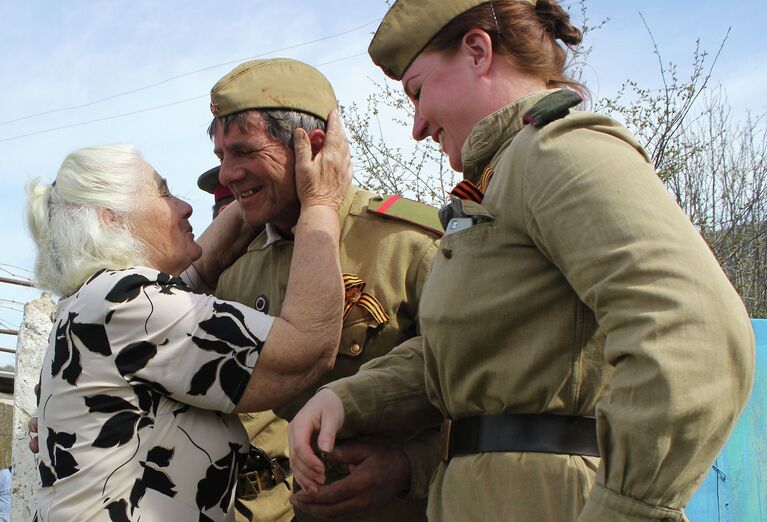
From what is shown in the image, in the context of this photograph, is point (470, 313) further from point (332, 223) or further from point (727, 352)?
point (332, 223)

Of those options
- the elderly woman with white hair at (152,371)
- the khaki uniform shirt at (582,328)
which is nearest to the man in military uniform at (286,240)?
the elderly woman with white hair at (152,371)

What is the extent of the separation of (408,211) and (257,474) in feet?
3.13

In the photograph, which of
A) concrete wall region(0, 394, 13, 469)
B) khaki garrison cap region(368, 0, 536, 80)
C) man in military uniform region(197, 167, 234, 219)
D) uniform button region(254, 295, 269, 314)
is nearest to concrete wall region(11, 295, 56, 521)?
man in military uniform region(197, 167, 234, 219)

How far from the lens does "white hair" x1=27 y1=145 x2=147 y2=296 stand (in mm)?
2449

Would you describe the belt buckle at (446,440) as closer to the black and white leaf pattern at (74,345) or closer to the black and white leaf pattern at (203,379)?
the black and white leaf pattern at (203,379)

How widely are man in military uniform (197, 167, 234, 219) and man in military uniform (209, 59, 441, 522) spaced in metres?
1.53

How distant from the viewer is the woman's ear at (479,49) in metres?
1.72

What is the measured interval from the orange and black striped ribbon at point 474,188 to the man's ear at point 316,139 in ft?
4.17

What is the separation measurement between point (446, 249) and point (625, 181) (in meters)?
0.44

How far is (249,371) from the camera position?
2264 millimetres

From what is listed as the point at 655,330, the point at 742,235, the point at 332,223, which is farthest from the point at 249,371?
the point at 742,235

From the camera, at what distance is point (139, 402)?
2223 millimetres

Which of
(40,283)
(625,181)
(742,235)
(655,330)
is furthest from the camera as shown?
(742,235)


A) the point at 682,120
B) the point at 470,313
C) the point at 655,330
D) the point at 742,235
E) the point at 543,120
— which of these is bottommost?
the point at 742,235
